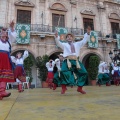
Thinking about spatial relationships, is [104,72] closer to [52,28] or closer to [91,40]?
[91,40]

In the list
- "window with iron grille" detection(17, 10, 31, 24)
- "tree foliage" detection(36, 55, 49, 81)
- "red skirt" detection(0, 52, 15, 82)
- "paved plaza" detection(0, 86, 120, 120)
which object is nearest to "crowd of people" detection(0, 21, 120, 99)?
"red skirt" detection(0, 52, 15, 82)

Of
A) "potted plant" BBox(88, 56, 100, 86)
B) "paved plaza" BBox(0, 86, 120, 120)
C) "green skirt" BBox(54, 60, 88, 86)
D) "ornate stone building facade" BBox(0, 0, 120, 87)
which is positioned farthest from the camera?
"potted plant" BBox(88, 56, 100, 86)

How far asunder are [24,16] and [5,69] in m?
12.5

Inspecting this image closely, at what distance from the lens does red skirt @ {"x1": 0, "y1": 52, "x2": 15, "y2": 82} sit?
12.4ft

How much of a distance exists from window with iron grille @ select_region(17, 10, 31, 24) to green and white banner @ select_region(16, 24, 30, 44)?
1.28m

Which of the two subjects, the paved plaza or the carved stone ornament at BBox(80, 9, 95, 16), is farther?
the carved stone ornament at BBox(80, 9, 95, 16)

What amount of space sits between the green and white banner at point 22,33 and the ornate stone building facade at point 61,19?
18.2 inches

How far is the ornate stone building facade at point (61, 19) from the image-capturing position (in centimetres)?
1495

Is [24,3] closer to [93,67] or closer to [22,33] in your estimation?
[22,33]

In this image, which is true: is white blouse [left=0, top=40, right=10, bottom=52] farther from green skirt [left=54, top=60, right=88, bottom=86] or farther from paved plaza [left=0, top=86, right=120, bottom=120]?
green skirt [left=54, top=60, right=88, bottom=86]

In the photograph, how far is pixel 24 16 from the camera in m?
15.6

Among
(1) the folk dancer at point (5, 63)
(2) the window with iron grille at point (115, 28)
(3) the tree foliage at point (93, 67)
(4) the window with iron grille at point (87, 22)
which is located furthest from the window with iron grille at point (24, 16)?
(1) the folk dancer at point (5, 63)

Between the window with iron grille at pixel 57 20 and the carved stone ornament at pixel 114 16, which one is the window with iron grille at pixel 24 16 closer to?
the window with iron grille at pixel 57 20

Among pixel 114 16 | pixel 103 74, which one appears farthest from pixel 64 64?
pixel 114 16
